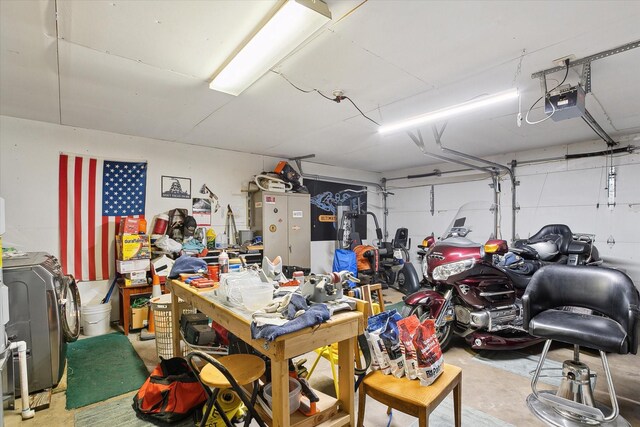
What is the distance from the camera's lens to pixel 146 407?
222cm

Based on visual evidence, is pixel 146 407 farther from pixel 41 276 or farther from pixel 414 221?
pixel 414 221

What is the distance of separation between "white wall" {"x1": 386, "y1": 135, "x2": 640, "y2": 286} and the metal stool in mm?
5699

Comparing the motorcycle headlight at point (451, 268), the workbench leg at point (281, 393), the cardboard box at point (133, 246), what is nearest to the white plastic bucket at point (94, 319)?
the cardboard box at point (133, 246)

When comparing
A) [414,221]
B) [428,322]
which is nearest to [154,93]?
[428,322]

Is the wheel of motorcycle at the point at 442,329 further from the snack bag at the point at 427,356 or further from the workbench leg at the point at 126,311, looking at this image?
the workbench leg at the point at 126,311

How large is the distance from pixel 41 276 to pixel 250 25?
2680mm

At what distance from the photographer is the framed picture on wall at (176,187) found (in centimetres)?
466

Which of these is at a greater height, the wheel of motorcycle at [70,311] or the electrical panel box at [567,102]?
the electrical panel box at [567,102]

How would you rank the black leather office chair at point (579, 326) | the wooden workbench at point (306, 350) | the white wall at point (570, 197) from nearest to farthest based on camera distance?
the wooden workbench at point (306, 350) < the black leather office chair at point (579, 326) < the white wall at point (570, 197)

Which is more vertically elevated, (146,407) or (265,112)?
(265,112)

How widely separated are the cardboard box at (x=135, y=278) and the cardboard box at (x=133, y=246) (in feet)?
0.66

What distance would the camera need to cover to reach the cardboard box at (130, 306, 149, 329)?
3.96 metres

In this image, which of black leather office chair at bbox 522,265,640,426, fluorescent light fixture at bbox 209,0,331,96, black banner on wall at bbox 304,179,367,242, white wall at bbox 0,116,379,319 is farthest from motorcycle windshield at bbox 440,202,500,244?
white wall at bbox 0,116,379,319

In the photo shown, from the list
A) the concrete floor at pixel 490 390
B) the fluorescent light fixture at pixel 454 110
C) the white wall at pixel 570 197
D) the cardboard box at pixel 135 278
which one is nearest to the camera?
the concrete floor at pixel 490 390
